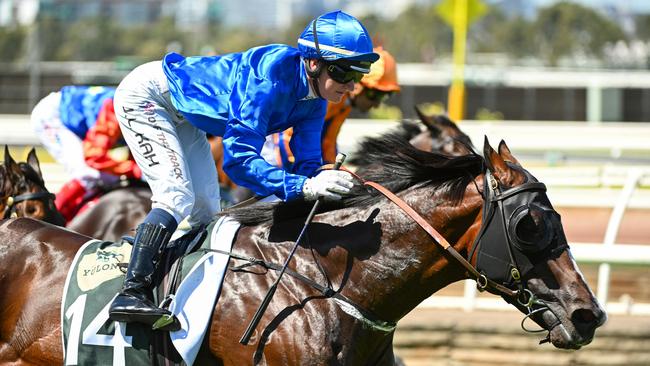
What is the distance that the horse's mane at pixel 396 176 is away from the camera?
11.7 ft

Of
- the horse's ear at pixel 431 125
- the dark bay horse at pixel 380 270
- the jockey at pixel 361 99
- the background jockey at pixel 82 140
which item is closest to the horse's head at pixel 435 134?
the horse's ear at pixel 431 125

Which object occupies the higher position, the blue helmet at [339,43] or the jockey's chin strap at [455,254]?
the blue helmet at [339,43]

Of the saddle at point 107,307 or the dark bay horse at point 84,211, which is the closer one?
the saddle at point 107,307

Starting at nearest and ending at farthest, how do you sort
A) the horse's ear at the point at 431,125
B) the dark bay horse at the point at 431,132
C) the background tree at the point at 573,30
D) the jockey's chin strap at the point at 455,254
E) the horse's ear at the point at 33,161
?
the jockey's chin strap at the point at 455,254
the horse's ear at the point at 33,161
the dark bay horse at the point at 431,132
the horse's ear at the point at 431,125
the background tree at the point at 573,30

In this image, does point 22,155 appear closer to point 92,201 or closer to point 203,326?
point 92,201

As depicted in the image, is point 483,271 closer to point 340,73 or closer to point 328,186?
point 328,186

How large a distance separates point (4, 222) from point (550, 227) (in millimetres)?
2036

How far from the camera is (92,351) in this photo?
365cm

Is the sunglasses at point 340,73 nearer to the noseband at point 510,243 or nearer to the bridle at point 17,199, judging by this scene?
the noseband at point 510,243

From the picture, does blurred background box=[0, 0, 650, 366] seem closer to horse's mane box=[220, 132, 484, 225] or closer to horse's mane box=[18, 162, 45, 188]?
horse's mane box=[18, 162, 45, 188]

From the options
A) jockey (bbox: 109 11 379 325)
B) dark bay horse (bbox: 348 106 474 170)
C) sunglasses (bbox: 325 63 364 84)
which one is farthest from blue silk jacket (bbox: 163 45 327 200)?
dark bay horse (bbox: 348 106 474 170)

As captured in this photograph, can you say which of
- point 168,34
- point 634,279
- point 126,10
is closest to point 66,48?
point 168,34

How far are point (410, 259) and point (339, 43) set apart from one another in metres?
0.76

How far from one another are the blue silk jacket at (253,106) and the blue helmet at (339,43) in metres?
0.09
